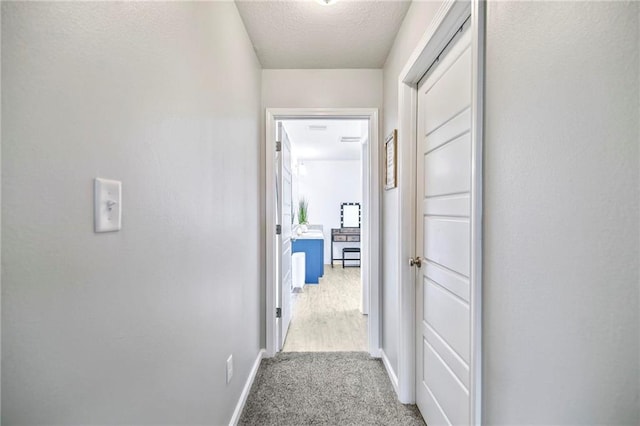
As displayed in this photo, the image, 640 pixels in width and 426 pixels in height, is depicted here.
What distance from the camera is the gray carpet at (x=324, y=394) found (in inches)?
72.6

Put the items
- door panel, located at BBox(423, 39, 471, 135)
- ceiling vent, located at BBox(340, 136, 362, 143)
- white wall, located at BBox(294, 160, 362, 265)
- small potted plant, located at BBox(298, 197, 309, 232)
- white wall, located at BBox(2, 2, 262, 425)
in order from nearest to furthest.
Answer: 1. white wall, located at BBox(2, 2, 262, 425)
2. door panel, located at BBox(423, 39, 471, 135)
3. ceiling vent, located at BBox(340, 136, 362, 143)
4. small potted plant, located at BBox(298, 197, 309, 232)
5. white wall, located at BBox(294, 160, 362, 265)

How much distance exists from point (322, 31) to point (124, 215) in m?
1.89

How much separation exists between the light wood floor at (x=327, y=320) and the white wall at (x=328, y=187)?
2.47 meters

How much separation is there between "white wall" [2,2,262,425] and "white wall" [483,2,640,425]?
1018 millimetres

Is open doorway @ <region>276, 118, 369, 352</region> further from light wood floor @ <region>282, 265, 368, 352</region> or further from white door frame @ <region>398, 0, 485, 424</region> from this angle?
white door frame @ <region>398, 0, 485, 424</region>

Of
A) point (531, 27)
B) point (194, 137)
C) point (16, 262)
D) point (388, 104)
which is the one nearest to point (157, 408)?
point (16, 262)

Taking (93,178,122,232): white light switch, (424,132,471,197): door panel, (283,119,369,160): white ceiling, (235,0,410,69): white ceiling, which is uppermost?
(283,119,369,160): white ceiling

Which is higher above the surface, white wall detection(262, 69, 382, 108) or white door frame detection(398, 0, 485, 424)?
white wall detection(262, 69, 382, 108)

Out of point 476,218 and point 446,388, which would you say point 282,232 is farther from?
point 476,218

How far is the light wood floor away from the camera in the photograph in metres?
2.87

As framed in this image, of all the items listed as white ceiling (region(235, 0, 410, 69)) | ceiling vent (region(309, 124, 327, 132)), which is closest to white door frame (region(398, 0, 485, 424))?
white ceiling (region(235, 0, 410, 69))

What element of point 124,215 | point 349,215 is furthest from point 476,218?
point 349,215

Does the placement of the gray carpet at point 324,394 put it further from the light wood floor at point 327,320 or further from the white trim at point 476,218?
the white trim at point 476,218

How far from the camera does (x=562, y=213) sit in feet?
2.27
